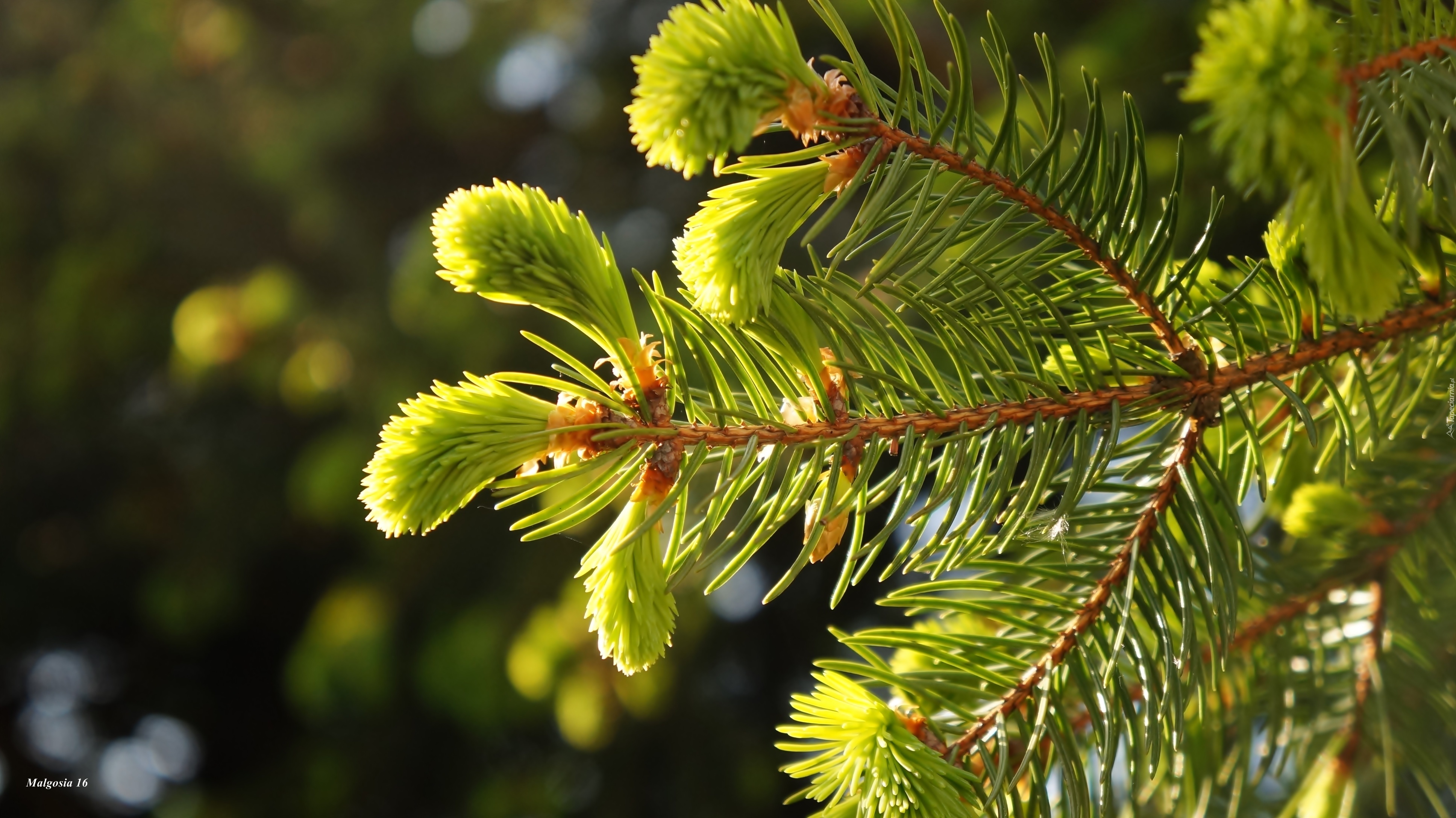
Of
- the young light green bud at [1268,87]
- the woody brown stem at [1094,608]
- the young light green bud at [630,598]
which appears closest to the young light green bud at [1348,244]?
the young light green bud at [1268,87]

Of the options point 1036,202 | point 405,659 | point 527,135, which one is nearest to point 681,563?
point 1036,202

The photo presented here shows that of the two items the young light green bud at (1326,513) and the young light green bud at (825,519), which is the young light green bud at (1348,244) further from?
the young light green bud at (1326,513)

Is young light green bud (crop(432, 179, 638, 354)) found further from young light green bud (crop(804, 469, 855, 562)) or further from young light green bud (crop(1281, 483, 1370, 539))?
young light green bud (crop(1281, 483, 1370, 539))

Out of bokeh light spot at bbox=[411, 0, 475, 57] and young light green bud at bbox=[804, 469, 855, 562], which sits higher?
bokeh light spot at bbox=[411, 0, 475, 57]

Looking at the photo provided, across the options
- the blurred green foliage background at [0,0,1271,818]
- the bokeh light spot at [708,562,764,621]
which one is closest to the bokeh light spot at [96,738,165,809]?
the blurred green foliage background at [0,0,1271,818]

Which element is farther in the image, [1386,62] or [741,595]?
[741,595]

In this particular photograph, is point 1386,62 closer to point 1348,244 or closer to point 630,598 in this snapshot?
point 1348,244

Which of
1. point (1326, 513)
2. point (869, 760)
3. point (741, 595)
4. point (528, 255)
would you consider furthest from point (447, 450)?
point (741, 595)
